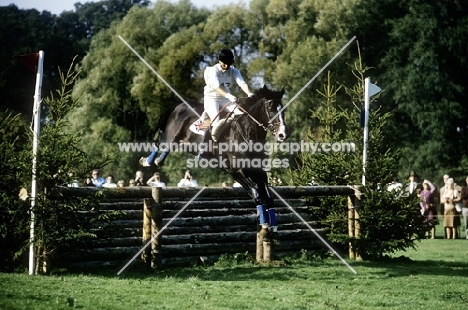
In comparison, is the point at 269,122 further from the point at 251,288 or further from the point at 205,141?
the point at 251,288

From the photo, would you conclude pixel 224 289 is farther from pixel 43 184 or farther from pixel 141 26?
pixel 141 26

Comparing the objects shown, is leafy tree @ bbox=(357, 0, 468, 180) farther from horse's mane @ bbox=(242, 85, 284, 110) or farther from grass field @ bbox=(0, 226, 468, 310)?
horse's mane @ bbox=(242, 85, 284, 110)

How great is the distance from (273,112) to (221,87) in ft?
4.20

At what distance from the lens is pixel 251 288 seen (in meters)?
9.49

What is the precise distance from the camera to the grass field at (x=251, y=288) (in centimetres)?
799

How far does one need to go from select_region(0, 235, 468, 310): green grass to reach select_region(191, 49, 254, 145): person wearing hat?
2.63 metres

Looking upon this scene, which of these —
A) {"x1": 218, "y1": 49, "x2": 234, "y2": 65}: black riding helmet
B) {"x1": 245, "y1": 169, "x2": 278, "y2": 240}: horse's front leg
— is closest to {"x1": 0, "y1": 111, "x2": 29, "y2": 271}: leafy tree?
{"x1": 245, "y1": 169, "x2": 278, "y2": 240}: horse's front leg

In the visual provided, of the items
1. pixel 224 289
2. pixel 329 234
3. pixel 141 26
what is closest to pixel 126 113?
pixel 141 26

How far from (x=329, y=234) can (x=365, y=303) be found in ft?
17.0

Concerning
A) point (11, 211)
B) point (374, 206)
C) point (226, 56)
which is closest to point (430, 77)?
point (374, 206)

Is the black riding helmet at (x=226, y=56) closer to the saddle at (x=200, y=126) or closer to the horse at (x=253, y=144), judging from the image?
the horse at (x=253, y=144)

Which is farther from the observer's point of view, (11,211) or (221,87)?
(221,87)

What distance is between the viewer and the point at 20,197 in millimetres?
10273

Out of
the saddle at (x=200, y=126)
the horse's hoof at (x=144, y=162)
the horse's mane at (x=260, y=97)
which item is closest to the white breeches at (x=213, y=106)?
the saddle at (x=200, y=126)
